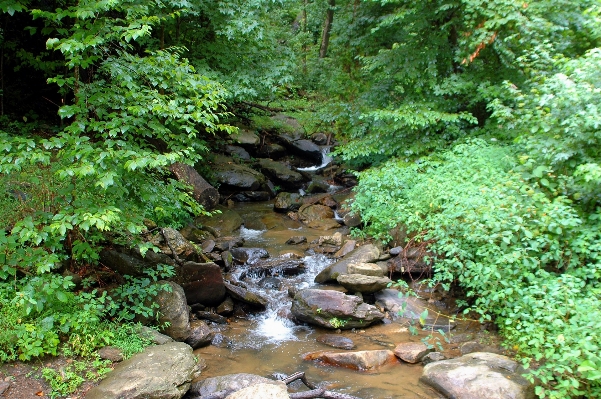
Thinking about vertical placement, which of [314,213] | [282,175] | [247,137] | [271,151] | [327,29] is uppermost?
[327,29]

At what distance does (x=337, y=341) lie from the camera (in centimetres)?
624

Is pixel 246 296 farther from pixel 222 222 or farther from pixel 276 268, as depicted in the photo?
pixel 222 222

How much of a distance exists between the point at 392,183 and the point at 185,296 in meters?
4.99

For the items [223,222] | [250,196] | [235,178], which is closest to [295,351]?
[223,222]

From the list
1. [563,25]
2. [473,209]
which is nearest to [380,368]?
[473,209]

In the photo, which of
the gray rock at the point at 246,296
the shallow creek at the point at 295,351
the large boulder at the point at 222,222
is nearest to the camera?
the shallow creek at the point at 295,351

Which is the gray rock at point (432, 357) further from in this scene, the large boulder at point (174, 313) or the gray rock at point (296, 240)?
the gray rock at point (296, 240)

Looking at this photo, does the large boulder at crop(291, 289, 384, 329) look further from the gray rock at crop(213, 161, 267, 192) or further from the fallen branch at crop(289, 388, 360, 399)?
the gray rock at crop(213, 161, 267, 192)

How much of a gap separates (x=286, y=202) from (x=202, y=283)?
6278 millimetres

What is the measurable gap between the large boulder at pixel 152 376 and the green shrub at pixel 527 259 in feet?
11.9

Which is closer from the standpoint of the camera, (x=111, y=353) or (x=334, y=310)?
(x=111, y=353)

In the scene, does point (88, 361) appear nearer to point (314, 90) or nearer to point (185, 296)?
point (185, 296)

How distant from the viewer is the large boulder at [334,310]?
6.62m

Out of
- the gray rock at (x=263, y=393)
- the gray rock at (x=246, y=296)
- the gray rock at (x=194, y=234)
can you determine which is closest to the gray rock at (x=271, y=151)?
the gray rock at (x=194, y=234)
